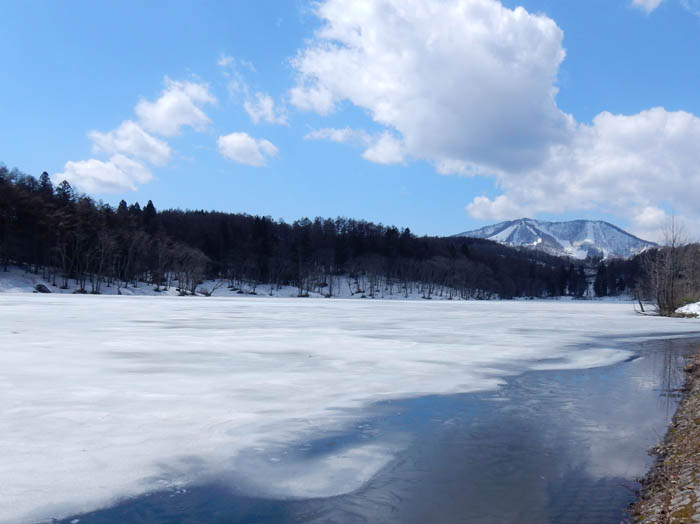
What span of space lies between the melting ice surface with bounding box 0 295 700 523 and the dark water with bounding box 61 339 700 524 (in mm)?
322

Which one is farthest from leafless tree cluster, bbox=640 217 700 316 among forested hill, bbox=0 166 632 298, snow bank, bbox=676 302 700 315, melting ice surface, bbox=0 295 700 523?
forested hill, bbox=0 166 632 298

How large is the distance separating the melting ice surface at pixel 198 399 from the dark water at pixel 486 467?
1.05 feet

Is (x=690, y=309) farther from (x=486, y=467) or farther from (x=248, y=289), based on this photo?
(x=248, y=289)

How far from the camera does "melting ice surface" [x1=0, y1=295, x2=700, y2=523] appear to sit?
17.9 ft

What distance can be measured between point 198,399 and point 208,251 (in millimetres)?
92518

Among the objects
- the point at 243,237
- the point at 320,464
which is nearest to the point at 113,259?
the point at 243,237

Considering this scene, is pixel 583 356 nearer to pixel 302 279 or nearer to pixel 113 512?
pixel 113 512

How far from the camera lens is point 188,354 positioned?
1369cm

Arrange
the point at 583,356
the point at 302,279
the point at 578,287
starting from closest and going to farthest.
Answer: the point at 583,356
the point at 302,279
the point at 578,287

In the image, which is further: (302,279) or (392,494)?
(302,279)

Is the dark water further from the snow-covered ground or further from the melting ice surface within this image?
the snow-covered ground

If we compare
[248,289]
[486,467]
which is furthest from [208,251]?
[486,467]

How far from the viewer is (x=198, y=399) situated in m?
8.75

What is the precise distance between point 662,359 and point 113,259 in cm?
6946
